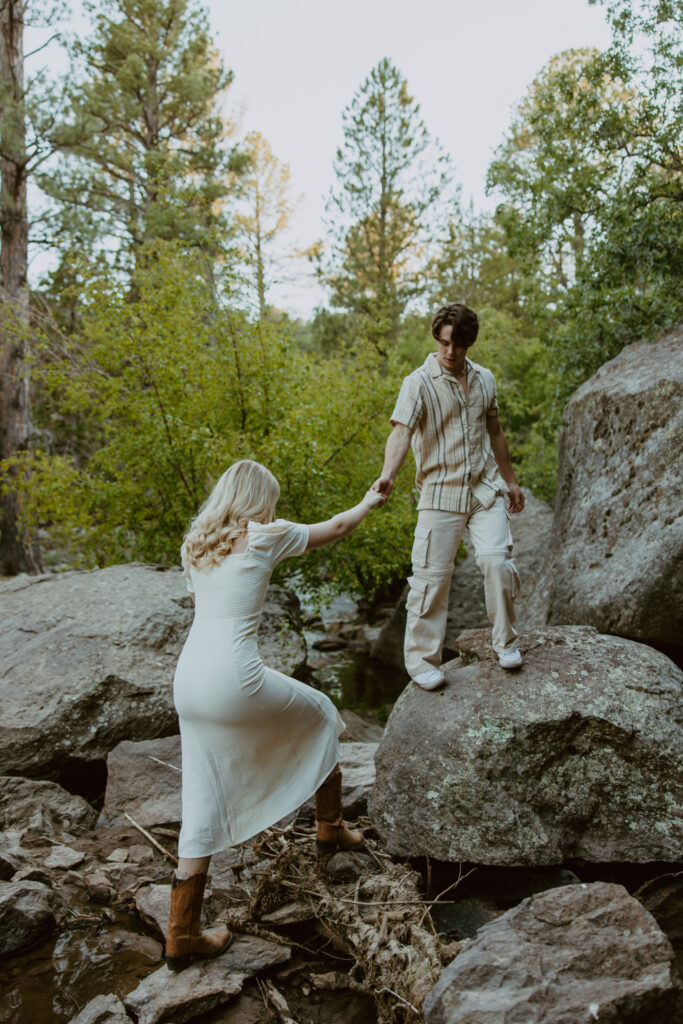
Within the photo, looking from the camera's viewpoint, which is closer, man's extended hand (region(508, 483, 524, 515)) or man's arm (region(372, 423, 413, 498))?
man's arm (region(372, 423, 413, 498))

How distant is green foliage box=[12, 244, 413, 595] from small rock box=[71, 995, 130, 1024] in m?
Answer: 4.84

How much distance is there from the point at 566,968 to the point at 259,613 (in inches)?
74.7

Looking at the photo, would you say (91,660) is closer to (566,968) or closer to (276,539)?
(276,539)

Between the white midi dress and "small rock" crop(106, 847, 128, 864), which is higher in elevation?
the white midi dress

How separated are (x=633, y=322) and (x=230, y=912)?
22.9 ft

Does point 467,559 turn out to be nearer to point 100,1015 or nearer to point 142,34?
point 100,1015

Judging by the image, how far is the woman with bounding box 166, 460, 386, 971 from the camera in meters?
3.29

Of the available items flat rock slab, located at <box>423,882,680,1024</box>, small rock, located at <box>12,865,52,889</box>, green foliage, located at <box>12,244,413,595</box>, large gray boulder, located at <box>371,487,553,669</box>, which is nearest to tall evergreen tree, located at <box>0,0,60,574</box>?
green foliage, located at <box>12,244,413,595</box>

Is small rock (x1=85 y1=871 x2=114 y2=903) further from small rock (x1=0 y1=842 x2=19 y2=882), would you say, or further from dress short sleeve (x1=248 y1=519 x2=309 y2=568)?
dress short sleeve (x1=248 y1=519 x2=309 y2=568)

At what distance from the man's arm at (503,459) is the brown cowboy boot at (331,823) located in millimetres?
1910

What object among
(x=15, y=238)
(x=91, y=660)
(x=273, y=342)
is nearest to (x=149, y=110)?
(x=15, y=238)

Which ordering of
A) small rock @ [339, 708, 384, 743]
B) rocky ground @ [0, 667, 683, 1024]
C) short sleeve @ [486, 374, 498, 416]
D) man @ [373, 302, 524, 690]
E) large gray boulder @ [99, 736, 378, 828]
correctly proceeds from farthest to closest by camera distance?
small rock @ [339, 708, 384, 743] → large gray boulder @ [99, 736, 378, 828] → short sleeve @ [486, 374, 498, 416] → man @ [373, 302, 524, 690] → rocky ground @ [0, 667, 683, 1024]

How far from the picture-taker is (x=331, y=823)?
4.06 m

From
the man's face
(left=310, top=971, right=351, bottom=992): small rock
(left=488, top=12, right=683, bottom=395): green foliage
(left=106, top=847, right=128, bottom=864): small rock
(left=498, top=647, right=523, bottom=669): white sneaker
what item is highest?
(left=488, top=12, right=683, bottom=395): green foliage
